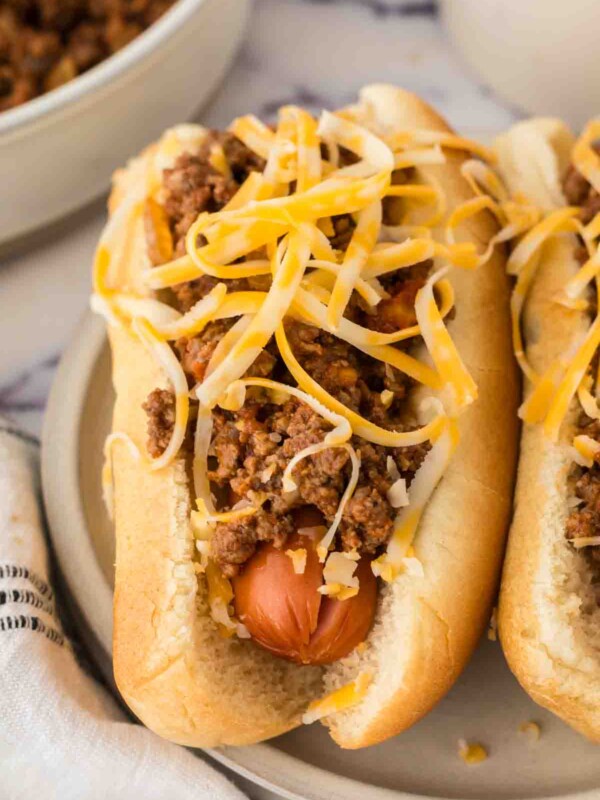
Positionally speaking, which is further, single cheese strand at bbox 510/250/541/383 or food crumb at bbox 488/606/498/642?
single cheese strand at bbox 510/250/541/383

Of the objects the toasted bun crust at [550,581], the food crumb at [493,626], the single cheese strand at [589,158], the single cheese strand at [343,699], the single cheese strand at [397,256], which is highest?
the single cheese strand at [589,158]

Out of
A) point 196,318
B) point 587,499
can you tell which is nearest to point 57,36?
point 196,318

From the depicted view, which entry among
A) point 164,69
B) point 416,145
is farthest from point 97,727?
point 164,69

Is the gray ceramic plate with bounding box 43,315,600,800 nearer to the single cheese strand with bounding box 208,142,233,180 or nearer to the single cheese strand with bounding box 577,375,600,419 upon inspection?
the single cheese strand with bounding box 577,375,600,419

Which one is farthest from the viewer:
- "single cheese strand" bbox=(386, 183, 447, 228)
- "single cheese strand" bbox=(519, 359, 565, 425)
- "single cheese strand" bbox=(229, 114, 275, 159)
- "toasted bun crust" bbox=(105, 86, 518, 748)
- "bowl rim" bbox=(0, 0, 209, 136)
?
"bowl rim" bbox=(0, 0, 209, 136)

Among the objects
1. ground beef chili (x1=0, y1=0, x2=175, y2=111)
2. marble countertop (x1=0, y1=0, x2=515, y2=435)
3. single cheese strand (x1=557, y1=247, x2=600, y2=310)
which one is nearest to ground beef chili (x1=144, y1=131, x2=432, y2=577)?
single cheese strand (x1=557, y1=247, x2=600, y2=310)

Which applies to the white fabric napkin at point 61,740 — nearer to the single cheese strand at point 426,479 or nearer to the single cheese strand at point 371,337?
the single cheese strand at point 426,479

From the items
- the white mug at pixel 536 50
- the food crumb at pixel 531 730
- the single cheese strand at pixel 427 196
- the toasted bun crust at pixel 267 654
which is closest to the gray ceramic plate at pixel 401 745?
the food crumb at pixel 531 730
